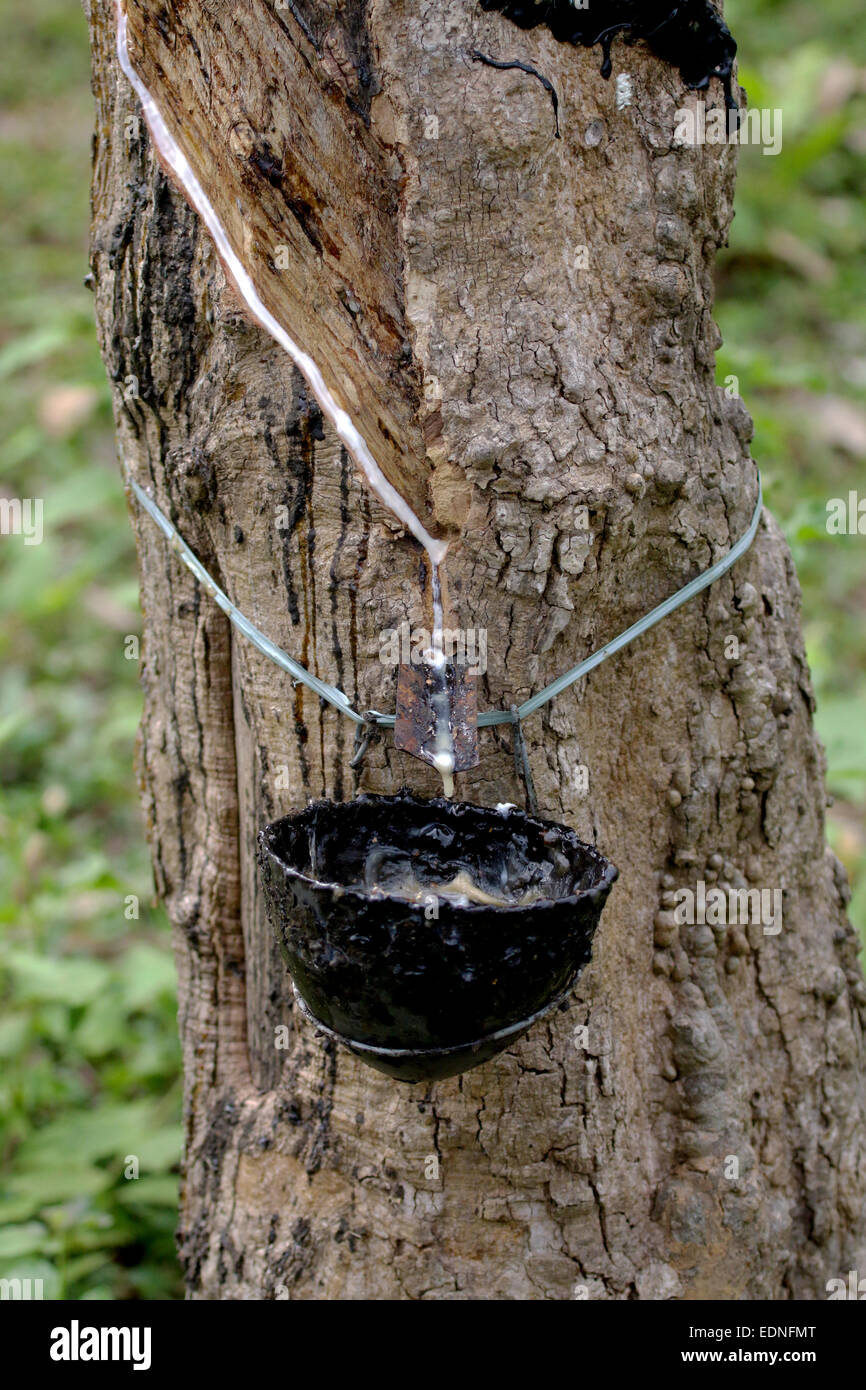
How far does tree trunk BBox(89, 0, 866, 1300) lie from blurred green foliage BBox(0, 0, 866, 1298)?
567mm

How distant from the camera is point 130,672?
16.4 ft

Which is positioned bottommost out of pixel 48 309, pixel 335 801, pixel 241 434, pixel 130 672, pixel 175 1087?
pixel 175 1087

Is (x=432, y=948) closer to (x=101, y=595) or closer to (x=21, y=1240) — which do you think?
(x=21, y=1240)

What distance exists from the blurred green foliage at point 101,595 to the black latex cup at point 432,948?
1.09 m

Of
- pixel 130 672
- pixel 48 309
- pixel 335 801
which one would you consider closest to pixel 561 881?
pixel 335 801

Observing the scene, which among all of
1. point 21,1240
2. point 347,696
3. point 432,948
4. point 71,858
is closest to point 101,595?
point 71,858

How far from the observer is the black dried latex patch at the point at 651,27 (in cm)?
187

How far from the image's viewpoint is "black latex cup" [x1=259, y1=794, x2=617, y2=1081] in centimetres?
158

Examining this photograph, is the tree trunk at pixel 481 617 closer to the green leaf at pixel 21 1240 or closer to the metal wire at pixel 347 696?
the metal wire at pixel 347 696

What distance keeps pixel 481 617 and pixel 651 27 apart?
1.01 m

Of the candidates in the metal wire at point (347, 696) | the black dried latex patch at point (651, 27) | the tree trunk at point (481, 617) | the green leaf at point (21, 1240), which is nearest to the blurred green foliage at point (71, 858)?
the green leaf at point (21, 1240)

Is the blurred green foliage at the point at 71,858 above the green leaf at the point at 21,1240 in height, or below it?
above

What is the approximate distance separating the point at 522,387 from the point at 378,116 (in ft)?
1.59

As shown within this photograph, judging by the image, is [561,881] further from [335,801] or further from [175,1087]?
[175,1087]
